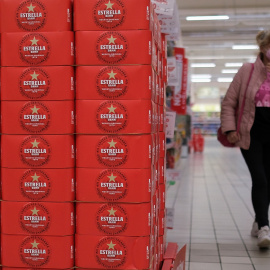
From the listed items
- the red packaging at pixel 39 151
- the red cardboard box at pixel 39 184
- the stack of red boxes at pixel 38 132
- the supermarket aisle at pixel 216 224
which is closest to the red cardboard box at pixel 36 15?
the stack of red boxes at pixel 38 132

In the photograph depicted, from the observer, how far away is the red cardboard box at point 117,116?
2166 mm

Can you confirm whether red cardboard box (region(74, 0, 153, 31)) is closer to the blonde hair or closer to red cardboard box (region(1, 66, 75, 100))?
red cardboard box (region(1, 66, 75, 100))

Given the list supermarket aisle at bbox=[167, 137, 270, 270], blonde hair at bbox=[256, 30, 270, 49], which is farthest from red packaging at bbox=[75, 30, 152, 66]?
blonde hair at bbox=[256, 30, 270, 49]

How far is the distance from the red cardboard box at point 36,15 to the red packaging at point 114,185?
0.65 metres

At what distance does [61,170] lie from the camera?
87.3 inches

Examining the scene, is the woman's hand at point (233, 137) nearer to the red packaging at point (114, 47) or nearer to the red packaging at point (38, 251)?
the red packaging at point (114, 47)

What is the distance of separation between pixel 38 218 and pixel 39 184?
0.15 metres

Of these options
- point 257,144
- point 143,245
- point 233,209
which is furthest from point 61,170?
point 233,209

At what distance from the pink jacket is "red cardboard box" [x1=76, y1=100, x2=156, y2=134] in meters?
1.76

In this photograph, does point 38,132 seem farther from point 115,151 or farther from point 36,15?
point 36,15

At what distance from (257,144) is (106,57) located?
1927 millimetres

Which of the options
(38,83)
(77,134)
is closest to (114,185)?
(77,134)

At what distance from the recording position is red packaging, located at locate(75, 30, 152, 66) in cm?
217

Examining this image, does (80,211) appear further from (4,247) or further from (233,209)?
(233,209)
